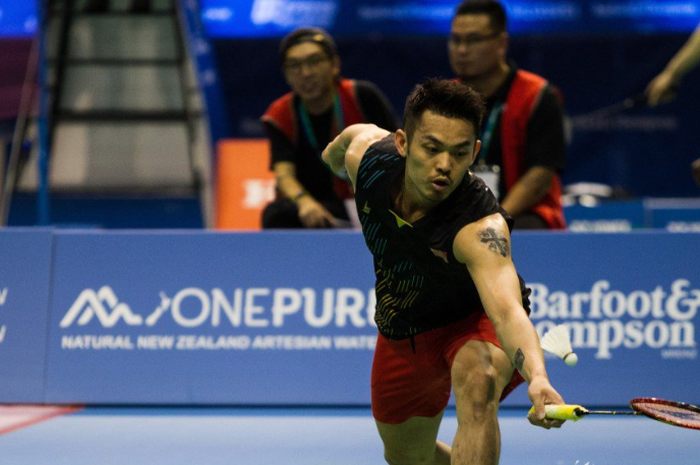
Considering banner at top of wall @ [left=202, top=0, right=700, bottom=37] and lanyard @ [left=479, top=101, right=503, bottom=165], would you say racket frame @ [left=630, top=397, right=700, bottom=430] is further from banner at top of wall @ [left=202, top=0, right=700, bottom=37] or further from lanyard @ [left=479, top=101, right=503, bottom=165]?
banner at top of wall @ [left=202, top=0, right=700, bottom=37]

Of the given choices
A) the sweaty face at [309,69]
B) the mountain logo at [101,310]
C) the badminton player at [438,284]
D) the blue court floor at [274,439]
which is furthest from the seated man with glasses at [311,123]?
the badminton player at [438,284]

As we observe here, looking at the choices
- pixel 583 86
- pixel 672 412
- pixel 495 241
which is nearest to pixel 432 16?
pixel 583 86

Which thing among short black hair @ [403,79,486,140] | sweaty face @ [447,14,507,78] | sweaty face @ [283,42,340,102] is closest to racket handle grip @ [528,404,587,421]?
short black hair @ [403,79,486,140]

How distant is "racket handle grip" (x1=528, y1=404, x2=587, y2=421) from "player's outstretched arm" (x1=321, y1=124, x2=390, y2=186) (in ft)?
4.01

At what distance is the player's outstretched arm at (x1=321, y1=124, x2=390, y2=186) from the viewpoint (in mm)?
3434

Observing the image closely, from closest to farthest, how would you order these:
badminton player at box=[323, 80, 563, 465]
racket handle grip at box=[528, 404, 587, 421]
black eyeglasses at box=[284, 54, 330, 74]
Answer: racket handle grip at box=[528, 404, 587, 421] → badminton player at box=[323, 80, 563, 465] → black eyeglasses at box=[284, 54, 330, 74]

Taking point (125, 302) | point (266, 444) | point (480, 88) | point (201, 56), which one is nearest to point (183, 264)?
point (125, 302)

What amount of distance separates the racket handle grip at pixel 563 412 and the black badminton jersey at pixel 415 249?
0.74 metres

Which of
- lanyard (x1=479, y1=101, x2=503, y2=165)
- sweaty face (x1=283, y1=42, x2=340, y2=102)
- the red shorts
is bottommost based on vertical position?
the red shorts

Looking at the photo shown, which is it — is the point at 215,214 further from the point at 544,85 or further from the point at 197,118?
the point at 544,85

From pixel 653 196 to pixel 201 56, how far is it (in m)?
4.95

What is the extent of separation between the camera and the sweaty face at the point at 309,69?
5445mm

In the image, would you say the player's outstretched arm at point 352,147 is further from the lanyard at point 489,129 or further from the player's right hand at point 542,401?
the lanyard at point 489,129

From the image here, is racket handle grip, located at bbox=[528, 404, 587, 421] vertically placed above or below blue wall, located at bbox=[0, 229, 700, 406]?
below
